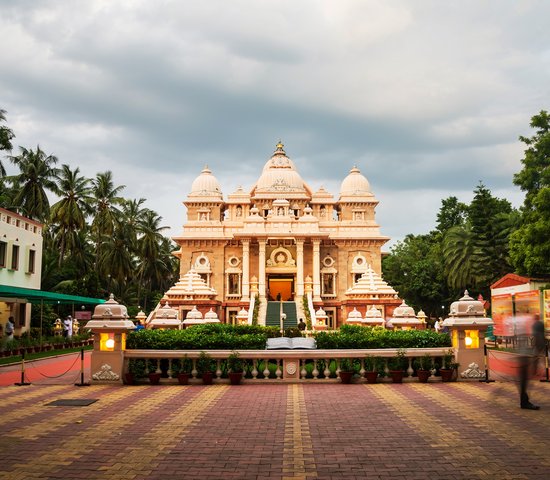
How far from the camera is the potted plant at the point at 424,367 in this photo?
16.1m

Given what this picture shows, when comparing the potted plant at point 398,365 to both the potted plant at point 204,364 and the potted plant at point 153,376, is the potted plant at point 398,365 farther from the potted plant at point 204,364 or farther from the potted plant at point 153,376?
the potted plant at point 153,376

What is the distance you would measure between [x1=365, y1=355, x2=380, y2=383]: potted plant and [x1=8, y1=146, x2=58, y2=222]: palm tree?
41226 mm

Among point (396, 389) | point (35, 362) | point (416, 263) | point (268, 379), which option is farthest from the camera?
point (416, 263)

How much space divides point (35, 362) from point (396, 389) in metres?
16.9

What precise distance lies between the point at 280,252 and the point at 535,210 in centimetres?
2055

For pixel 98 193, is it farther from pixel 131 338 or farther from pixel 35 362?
pixel 131 338

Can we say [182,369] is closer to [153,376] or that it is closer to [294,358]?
[153,376]

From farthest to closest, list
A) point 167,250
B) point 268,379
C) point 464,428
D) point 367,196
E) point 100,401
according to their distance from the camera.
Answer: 1. point 167,250
2. point 367,196
3. point 268,379
4. point 100,401
5. point 464,428

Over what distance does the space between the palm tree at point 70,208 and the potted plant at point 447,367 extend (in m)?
40.7

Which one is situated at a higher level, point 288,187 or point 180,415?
point 288,187

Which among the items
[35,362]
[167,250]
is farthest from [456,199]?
[35,362]

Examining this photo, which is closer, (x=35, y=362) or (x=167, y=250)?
(x=35, y=362)

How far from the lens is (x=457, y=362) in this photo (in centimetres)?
1659

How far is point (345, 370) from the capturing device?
16219 millimetres
